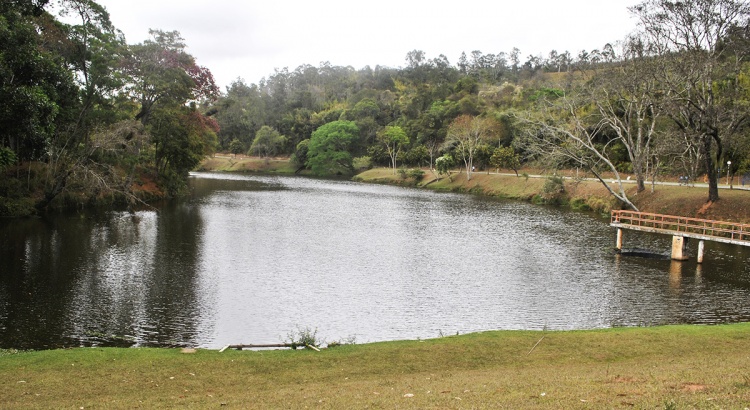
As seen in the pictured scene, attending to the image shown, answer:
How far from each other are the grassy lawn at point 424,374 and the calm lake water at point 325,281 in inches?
144

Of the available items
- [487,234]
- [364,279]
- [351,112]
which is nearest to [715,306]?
[364,279]

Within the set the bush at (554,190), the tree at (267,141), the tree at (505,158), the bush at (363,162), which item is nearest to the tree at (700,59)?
the bush at (554,190)

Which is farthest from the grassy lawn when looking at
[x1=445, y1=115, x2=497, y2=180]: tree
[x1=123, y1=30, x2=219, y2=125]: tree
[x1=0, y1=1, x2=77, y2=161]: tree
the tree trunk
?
[x1=445, y1=115, x2=497, y2=180]: tree

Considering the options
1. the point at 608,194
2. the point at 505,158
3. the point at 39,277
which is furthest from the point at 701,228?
the point at 505,158

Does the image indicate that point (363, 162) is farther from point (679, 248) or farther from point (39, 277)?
point (39, 277)

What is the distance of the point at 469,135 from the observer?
94.4 meters

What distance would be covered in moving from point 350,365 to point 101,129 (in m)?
43.2

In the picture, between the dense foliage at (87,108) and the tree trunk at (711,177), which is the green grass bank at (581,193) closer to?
the tree trunk at (711,177)

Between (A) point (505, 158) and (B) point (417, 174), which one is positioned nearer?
(A) point (505, 158)

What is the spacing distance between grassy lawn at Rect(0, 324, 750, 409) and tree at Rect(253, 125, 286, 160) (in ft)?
441

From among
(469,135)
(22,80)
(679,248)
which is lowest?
(679,248)

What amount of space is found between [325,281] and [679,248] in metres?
22.5

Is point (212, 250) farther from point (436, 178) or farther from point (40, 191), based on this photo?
point (436, 178)

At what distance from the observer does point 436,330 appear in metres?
20.7
